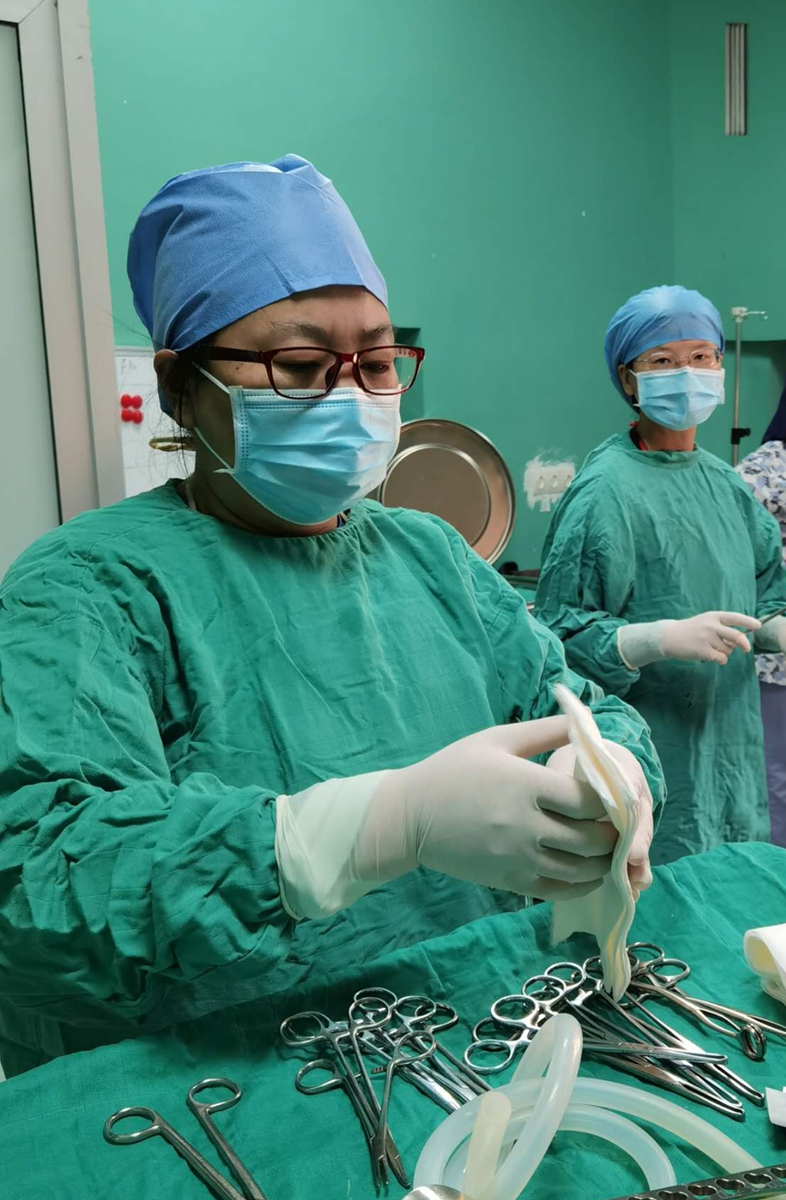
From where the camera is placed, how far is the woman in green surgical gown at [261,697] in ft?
2.60

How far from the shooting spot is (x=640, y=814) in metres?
0.82

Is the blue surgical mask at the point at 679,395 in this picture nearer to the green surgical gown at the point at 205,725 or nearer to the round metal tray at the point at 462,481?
the round metal tray at the point at 462,481

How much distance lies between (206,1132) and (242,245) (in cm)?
85

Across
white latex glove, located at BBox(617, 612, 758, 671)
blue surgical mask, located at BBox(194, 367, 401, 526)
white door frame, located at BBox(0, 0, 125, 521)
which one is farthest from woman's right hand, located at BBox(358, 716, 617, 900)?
white latex glove, located at BBox(617, 612, 758, 671)

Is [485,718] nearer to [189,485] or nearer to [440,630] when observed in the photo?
[440,630]

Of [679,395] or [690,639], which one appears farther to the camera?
[679,395]

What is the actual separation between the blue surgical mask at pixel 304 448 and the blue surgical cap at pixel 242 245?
0.28ft

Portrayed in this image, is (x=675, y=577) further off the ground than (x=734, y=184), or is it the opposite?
(x=734, y=184)

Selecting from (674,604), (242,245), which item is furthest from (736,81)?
(242,245)

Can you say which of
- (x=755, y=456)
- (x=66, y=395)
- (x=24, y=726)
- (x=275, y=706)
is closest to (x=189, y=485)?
(x=275, y=706)

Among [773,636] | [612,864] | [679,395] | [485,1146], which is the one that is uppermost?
[679,395]

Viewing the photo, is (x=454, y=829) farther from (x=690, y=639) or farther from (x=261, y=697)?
(x=690, y=639)

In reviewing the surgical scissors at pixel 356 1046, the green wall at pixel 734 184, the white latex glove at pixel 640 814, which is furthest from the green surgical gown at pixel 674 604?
the green wall at pixel 734 184

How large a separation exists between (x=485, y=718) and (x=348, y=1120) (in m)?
0.49
